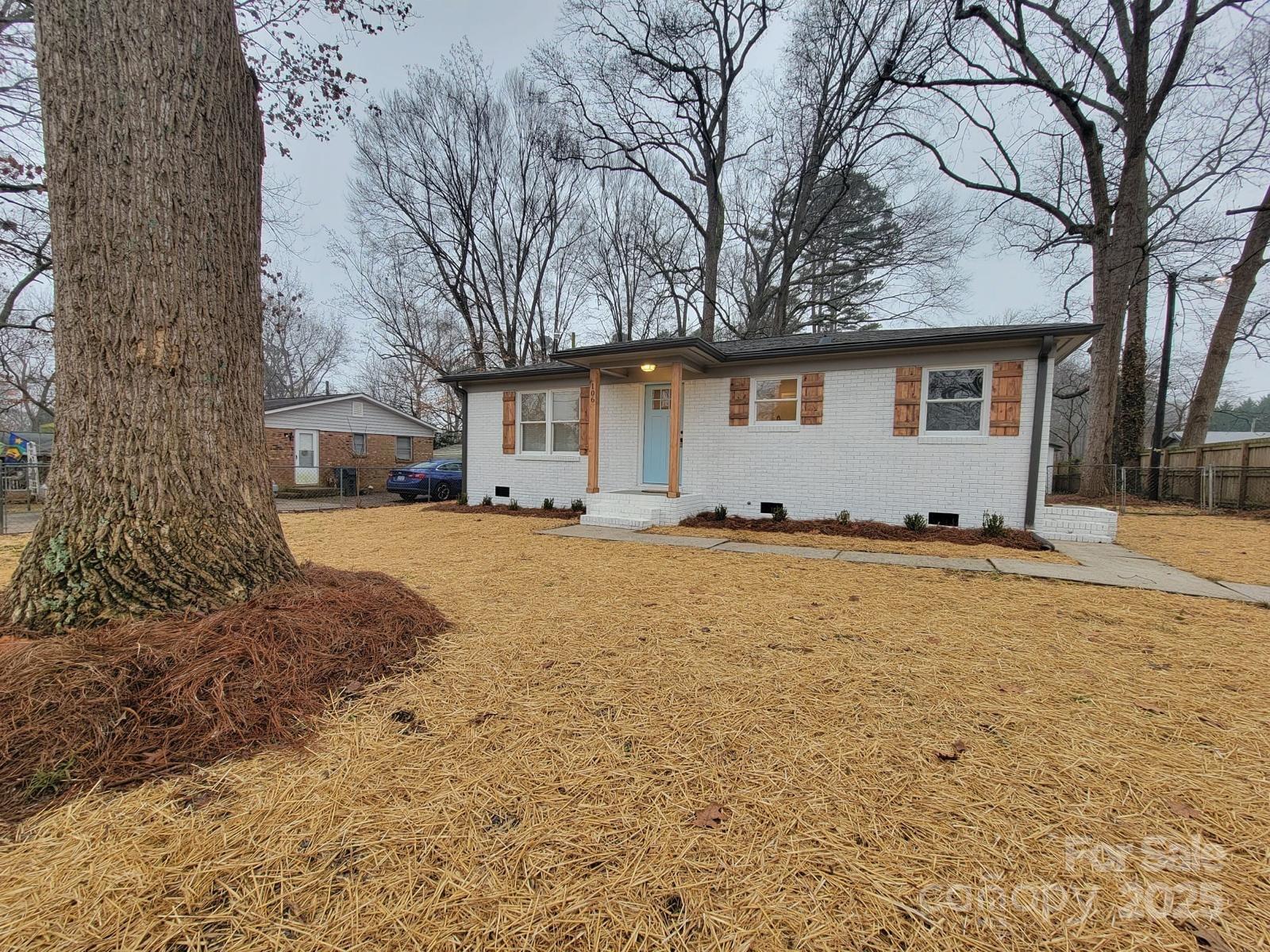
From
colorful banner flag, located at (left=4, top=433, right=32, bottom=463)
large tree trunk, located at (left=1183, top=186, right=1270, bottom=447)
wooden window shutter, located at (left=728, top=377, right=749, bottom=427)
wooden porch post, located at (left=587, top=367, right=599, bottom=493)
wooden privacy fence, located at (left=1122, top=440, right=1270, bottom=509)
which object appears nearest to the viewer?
wooden window shutter, located at (left=728, top=377, right=749, bottom=427)

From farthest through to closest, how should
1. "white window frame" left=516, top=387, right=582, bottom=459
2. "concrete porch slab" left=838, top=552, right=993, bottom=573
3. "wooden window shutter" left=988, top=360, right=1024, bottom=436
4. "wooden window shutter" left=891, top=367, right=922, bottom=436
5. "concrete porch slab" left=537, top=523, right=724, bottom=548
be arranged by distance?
"white window frame" left=516, top=387, right=582, bottom=459, "wooden window shutter" left=891, top=367, right=922, bottom=436, "wooden window shutter" left=988, top=360, right=1024, bottom=436, "concrete porch slab" left=537, top=523, right=724, bottom=548, "concrete porch slab" left=838, top=552, right=993, bottom=573

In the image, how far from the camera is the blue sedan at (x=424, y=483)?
1435 cm

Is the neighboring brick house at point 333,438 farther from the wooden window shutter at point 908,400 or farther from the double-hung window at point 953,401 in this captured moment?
the double-hung window at point 953,401

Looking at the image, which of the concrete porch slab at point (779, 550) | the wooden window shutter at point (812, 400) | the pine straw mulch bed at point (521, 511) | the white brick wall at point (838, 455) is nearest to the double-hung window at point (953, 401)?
the white brick wall at point (838, 455)

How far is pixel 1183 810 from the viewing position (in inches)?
60.2

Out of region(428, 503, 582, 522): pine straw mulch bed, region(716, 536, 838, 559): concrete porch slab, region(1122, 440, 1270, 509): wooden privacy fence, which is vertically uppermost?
region(1122, 440, 1270, 509): wooden privacy fence

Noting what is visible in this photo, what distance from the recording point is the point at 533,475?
10.6 meters

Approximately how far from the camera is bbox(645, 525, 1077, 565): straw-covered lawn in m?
5.84

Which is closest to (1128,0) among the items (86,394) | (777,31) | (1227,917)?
(777,31)

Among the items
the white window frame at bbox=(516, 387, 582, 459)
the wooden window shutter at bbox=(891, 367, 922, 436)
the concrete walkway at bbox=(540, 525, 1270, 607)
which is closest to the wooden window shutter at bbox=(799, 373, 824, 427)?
the wooden window shutter at bbox=(891, 367, 922, 436)

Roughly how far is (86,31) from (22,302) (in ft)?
72.9

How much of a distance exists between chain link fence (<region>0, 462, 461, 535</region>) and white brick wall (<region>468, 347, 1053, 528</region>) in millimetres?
5705

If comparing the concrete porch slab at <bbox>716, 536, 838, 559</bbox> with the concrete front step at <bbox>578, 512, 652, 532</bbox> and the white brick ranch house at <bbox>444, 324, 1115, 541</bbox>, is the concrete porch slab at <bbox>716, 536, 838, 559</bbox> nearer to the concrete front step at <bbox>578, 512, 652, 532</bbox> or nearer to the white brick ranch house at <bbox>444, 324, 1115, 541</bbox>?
the concrete front step at <bbox>578, 512, 652, 532</bbox>

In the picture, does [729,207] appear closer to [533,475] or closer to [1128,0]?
[1128,0]
